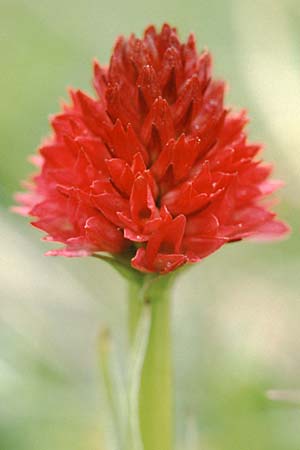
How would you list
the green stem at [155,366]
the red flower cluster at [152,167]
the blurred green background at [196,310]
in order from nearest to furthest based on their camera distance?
the red flower cluster at [152,167] → the green stem at [155,366] → the blurred green background at [196,310]

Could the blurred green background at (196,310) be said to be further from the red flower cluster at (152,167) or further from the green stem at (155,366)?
the red flower cluster at (152,167)

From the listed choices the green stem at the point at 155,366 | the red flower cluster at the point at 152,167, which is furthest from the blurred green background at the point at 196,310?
the red flower cluster at the point at 152,167

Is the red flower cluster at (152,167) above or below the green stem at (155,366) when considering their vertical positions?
above

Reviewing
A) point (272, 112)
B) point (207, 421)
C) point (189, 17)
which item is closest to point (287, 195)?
point (272, 112)

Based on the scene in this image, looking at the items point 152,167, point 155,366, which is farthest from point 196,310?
point 152,167

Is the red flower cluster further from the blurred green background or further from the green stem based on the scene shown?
the blurred green background
